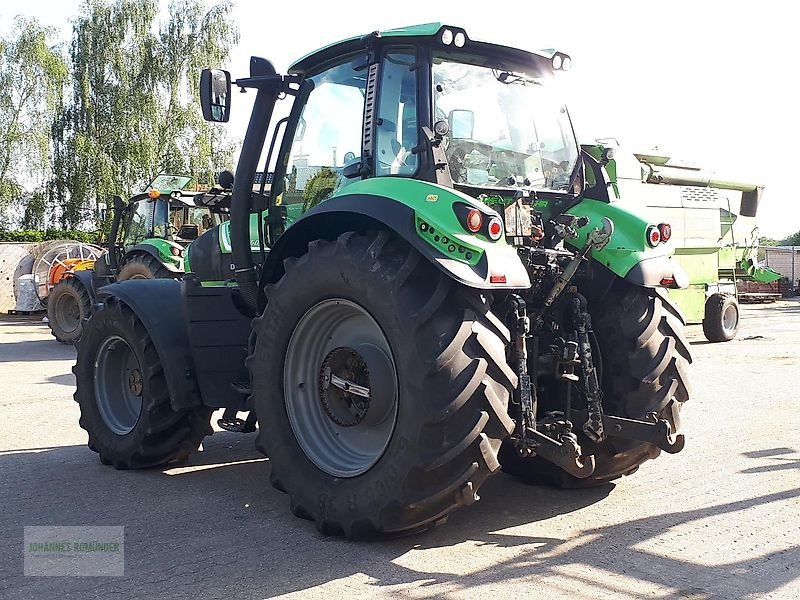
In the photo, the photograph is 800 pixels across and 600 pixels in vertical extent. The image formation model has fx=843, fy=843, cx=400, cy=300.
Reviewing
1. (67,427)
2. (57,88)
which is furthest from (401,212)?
(57,88)

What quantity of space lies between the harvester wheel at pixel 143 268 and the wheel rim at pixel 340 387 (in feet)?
30.9

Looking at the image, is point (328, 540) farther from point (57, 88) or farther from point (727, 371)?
point (57, 88)

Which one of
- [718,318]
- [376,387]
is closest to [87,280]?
[718,318]

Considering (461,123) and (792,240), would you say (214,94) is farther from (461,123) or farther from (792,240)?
(792,240)

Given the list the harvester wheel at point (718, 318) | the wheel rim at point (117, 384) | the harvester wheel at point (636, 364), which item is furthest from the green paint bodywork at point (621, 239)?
the harvester wheel at point (718, 318)

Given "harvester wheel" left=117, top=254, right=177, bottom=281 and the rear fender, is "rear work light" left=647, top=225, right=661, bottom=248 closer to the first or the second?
the rear fender

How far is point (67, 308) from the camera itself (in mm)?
16094

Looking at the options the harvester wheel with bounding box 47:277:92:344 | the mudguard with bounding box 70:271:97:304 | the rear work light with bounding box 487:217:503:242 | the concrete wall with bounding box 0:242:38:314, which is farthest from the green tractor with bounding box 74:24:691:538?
the concrete wall with bounding box 0:242:38:314

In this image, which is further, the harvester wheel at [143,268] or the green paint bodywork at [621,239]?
the harvester wheel at [143,268]

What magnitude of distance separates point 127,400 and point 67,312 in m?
10.8

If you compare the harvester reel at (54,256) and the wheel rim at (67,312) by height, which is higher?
the harvester reel at (54,256)

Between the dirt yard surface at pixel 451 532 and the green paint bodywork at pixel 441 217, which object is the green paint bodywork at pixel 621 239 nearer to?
the green paint bodywork at pixel 441 217

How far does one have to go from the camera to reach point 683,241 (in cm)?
1513

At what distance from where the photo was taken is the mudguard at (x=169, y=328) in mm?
5520
